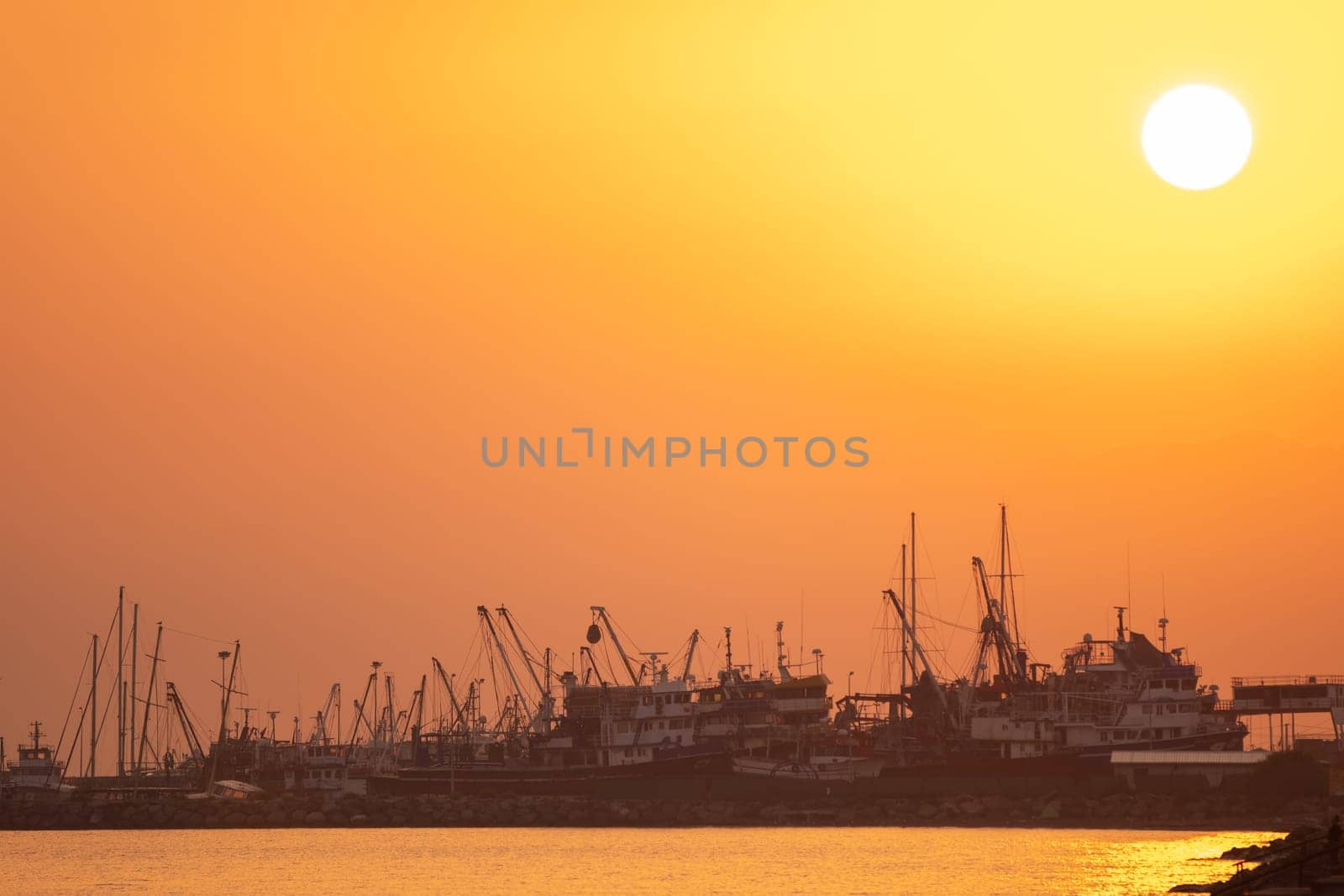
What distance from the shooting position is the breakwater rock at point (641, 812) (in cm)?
10544

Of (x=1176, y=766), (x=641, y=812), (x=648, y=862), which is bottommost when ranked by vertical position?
(x=648, y=862)

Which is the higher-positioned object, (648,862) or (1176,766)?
(1176,766)

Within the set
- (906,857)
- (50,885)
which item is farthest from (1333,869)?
(50,885)

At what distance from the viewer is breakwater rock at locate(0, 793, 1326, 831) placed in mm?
105438

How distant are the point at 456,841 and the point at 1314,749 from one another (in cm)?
6756

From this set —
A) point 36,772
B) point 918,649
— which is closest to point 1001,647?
point 918,649

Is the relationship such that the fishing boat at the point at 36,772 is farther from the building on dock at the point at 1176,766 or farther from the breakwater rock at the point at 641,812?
the building on dock at the point at 1176,766

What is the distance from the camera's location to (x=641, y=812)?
11956cm

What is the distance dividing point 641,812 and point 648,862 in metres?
33.0

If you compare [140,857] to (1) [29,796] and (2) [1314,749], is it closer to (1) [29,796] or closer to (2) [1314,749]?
(1) [29,796]

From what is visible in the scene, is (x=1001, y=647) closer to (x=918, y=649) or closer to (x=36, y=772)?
(x=918, y=649)

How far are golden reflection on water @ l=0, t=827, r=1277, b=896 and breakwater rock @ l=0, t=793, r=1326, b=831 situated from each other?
166 inches

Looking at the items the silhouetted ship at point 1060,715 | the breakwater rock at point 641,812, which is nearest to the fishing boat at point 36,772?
the breakwater rock at point 641,812

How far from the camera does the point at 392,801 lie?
420 feet
